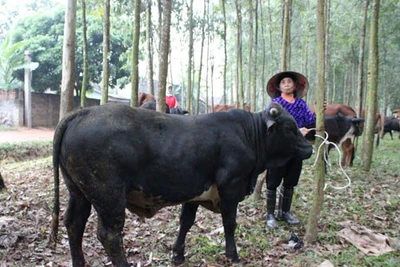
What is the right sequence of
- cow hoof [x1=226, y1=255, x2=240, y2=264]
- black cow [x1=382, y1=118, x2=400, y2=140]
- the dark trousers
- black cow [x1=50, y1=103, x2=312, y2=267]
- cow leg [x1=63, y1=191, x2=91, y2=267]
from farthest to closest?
black cow [x1=382, y1=118, x2=400, y2=140], the dark trousers, cow hoof [x1=226, y1=255, x2=240, y2=264], cow leg [x1=63, y1=191, x2=91, y2=267], black cow [x1=50, y1=103, x2=312, y2=267]

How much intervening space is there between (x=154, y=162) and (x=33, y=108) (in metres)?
19.8

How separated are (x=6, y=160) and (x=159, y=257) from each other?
29.2 feet

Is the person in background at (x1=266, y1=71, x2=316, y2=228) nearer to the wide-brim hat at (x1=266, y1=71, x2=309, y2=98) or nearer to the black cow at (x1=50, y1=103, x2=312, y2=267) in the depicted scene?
the wide-brim hat at (x1=266, y1=71, x2=309, y2=98)

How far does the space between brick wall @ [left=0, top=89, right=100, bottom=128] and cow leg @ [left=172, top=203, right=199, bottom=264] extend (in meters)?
17.0

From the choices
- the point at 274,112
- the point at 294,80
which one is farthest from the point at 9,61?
the point at 274,112

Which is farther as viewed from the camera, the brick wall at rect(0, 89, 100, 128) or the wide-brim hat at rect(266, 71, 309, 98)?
the brick wall at rect(0, 89, 100, 128)

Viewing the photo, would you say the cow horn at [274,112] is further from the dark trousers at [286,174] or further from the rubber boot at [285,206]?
the rubber boot at [285,206]

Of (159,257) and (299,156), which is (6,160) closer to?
(159,257)

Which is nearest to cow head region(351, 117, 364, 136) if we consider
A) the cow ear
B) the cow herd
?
the cow herd

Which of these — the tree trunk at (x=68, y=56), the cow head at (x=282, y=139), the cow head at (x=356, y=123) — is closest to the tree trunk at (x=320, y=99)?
the cow head at (x=282, y=139)

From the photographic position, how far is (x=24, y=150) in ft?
40.5

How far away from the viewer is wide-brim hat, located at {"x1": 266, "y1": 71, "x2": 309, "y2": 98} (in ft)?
16.0

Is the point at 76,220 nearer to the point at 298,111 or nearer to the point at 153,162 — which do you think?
the point at 153,162

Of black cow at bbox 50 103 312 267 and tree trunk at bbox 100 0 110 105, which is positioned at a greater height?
tree trunk at bbox 100 0 110 105
